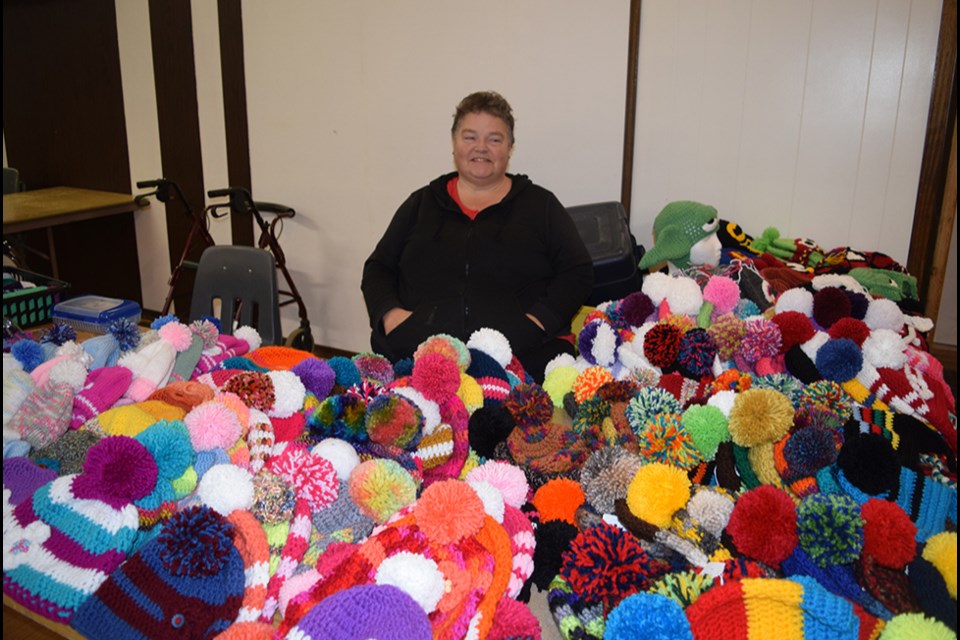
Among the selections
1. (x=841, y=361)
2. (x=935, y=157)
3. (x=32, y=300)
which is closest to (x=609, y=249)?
(x=935, y=157)

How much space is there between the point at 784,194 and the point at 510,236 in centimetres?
113

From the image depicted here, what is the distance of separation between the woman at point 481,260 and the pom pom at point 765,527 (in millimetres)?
1151

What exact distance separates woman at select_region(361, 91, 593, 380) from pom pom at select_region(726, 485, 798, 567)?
1151mm

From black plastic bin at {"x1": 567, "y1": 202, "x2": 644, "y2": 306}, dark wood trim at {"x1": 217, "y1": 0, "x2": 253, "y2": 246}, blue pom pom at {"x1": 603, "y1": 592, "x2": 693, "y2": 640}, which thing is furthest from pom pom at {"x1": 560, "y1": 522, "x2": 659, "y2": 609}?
dark wood trim at {"x1": 217, "y1": 0, "x2": 253, "y2": 246}

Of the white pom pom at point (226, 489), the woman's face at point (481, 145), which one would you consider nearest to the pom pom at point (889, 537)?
the white pom pom at point (226, 489)

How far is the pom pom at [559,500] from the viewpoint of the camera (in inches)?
42.9

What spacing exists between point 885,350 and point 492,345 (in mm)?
760

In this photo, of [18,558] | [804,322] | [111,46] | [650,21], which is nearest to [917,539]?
[804,322]

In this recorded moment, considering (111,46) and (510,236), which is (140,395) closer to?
(510,236)

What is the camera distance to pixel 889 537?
35.8 inches

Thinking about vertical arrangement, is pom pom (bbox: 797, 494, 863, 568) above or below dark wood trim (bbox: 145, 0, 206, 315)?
below

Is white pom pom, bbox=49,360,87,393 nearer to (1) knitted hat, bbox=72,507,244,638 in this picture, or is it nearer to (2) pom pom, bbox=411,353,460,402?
(1) knitted hat, bbox=72,507,244,638

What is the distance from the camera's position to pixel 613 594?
92cm

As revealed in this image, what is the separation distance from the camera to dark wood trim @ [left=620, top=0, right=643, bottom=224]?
109 inches
